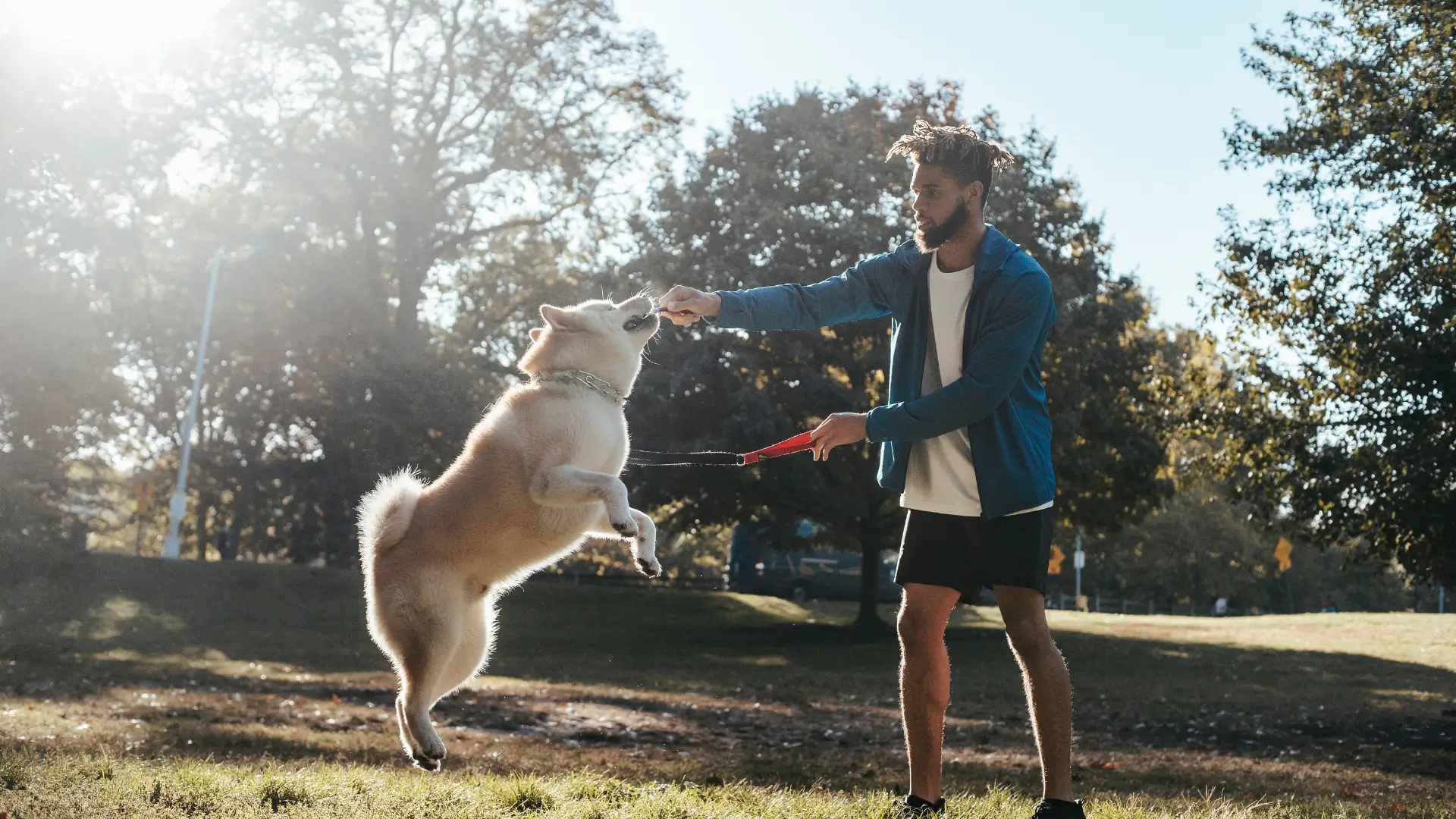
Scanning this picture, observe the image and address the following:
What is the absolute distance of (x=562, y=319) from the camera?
5348mm

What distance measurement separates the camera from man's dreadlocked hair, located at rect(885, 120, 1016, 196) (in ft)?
15.8

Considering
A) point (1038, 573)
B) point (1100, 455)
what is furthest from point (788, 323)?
point (1100, 455)

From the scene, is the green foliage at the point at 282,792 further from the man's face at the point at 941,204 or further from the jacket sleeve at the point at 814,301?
the man's face at the point at 941,204

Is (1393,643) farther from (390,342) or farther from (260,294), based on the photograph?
(260,294)

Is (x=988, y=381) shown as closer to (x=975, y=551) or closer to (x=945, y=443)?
(x=945, y=443)

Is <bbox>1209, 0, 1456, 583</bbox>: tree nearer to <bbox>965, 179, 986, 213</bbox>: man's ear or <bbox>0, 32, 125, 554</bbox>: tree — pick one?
<bbox>965, 179, 986, 213</bbox>: man's ear

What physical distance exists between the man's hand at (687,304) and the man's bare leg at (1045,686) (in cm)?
163

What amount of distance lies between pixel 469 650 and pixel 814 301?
207 cm

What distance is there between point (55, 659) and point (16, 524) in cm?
949

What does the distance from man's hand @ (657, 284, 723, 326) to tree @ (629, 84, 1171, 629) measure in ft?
48.6

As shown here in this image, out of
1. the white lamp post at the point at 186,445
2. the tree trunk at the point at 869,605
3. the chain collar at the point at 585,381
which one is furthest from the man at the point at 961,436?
the white lamp post at the point at 186,445

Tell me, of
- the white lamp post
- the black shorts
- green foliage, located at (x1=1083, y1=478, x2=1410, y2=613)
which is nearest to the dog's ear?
the black shorts

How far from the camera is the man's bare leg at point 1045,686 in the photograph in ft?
15.4

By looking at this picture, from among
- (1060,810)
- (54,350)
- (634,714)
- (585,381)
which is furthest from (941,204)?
(54,350)
